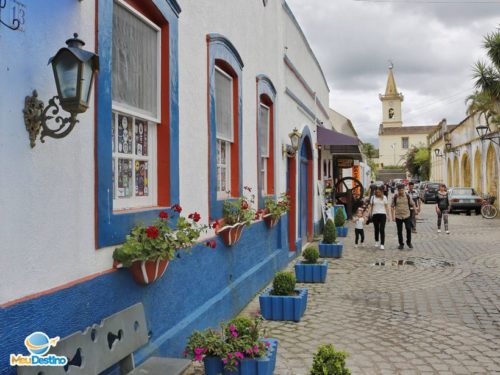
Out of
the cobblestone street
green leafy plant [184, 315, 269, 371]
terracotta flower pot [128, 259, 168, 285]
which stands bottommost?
the cobblestone street

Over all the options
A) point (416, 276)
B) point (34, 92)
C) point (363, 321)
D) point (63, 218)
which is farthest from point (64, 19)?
point (416, 276)

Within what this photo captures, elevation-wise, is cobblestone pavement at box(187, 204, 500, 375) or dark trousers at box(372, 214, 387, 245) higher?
dark trousers at box(372, 214, 387, 245)

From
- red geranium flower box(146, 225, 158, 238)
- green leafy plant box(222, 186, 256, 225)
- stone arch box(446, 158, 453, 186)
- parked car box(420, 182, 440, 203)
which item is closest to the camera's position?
red geranium flower box(146, 225, 158, 238)

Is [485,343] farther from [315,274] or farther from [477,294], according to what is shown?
[315,274]

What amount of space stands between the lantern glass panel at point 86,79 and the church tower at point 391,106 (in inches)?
3816

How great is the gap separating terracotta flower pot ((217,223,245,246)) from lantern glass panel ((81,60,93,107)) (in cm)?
315

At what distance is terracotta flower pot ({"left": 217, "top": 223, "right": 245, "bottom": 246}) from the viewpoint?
573 centimetres

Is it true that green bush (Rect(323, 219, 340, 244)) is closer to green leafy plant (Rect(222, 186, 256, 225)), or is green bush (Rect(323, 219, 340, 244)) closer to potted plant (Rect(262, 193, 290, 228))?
potted plant (Rect(262, 193, 290, 228))

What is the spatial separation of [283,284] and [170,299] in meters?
2.09

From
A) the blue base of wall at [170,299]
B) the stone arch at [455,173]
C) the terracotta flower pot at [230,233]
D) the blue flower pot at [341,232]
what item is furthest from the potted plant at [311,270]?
the stone arch at [455,173]

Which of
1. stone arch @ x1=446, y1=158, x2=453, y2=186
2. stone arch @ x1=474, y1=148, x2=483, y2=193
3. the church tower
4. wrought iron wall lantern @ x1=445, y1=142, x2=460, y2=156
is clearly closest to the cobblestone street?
stone arch @ x1=474, y1=148, x2=483, y2=193

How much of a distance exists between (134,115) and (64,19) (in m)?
1.17

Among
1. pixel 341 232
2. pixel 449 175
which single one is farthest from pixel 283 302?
pixel 449 175

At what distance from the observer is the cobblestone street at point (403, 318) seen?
474 centimetres
